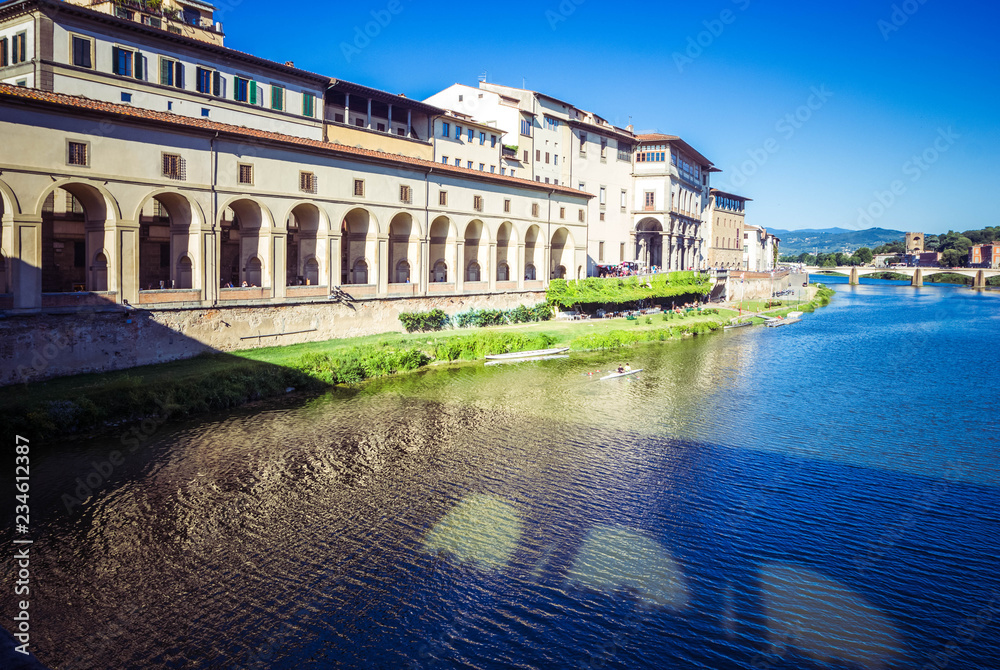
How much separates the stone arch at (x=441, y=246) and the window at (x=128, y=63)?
18.8 meters

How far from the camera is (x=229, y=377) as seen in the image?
28094 millimetres

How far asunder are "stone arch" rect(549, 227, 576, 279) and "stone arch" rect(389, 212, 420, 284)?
16.5m

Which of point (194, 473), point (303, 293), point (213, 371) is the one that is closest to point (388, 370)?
point (303, 293)

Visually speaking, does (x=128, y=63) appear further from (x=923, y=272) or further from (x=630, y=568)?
(x=923, y=272)

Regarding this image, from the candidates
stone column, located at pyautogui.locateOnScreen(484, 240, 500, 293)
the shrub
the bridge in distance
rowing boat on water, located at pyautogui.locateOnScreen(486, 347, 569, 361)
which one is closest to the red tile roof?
stone column, located at pyautogui.locateOnScreen(484, 240, 500, 293)

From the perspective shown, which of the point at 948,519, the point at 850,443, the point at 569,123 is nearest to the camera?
the point at 948,519

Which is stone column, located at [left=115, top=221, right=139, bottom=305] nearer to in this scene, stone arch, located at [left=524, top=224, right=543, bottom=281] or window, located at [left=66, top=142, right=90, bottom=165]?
window, located at [left=66, top=142, right=90, bottom=165]

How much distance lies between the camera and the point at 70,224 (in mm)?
34000

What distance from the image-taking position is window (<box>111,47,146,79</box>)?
32.8m

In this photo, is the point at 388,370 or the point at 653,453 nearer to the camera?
the point at 653,453

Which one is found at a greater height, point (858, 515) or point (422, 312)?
point (422, 312)

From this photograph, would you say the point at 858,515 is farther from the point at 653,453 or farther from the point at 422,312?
the point at 422,312

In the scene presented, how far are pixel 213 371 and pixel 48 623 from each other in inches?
657

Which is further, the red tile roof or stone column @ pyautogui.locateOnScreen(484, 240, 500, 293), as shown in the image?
stone column @ pyautogui.locateOnScreen(484, 240, 500, 293)
